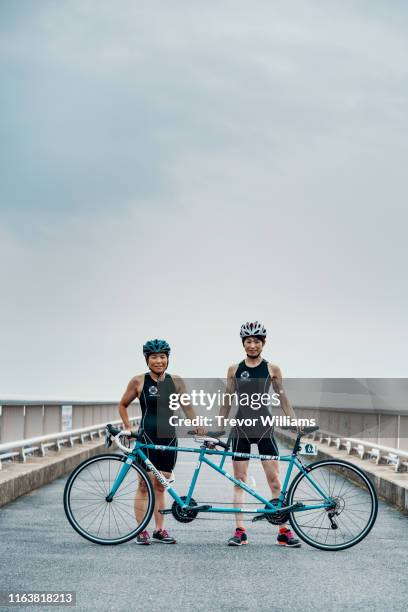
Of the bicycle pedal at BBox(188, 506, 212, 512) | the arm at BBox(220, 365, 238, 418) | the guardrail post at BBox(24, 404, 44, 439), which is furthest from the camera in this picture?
the guardrail post at BBox(24, 404, 44, 439)

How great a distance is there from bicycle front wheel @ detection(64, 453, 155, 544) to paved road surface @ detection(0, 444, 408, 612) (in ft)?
0.53

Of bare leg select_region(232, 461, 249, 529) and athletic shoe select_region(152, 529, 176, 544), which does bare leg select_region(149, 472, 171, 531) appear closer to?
athletic shoe select_region(152, 529, 176, 544)

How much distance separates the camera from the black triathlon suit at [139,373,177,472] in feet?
30.3

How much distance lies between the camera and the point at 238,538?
31.3ft

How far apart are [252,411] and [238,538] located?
1.20m

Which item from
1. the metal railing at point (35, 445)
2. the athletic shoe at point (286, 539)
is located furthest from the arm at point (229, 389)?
the metal railing at point (35, 445)

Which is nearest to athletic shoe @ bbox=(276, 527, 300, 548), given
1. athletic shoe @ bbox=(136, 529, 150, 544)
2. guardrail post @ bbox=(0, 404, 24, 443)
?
athletic shoe @ bbox=(136, 529, 150, 544)

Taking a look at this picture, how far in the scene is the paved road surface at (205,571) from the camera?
691 centimetres

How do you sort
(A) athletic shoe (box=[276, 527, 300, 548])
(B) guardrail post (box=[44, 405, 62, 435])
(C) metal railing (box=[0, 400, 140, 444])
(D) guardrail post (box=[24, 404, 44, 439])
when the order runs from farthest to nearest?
(B) guardrail post (box=[44, 405, 62, 435]) → (D) guardrail post (box=[24, 404, 44, 439]) → (C) metal railing (box=[0, 400, 140, 444]) → (A) athletic shoe (box=[276, 527, 300, 548])

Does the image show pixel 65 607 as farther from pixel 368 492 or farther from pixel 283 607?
pixel 368 492

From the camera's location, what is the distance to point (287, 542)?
374 inches

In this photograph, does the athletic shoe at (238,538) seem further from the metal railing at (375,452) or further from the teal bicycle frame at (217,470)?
the metal railing at (375,452)

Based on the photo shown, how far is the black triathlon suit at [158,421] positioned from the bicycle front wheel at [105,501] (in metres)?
0.25

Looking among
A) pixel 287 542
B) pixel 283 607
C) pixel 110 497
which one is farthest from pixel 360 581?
pixel 110 497
